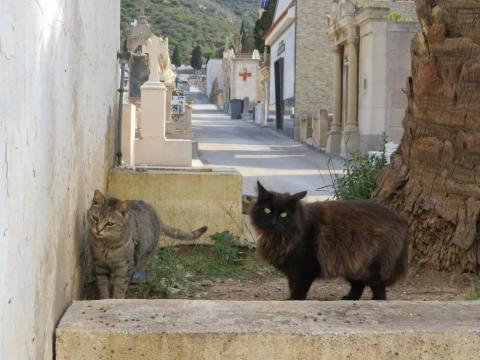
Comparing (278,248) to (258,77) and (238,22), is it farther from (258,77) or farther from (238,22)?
(238,22)

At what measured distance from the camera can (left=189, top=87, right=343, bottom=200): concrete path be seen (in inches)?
610

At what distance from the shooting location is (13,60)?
2115mm

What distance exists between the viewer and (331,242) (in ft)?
15.9

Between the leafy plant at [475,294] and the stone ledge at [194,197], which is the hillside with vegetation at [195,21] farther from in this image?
the leafy plant at [475,294]

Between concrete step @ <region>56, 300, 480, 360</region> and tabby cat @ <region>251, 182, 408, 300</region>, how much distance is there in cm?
163

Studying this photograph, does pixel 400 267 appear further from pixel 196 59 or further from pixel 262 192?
pixel 196 59

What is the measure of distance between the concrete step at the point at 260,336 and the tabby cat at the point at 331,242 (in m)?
1.63

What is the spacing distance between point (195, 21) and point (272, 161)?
369ft

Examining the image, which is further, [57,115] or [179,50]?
[179,50]

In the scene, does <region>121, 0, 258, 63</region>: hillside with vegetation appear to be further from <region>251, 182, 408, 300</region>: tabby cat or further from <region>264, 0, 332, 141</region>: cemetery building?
<region>251, 182, 408, 300</region>: tabby cat

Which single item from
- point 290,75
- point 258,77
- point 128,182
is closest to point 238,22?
point 258,77

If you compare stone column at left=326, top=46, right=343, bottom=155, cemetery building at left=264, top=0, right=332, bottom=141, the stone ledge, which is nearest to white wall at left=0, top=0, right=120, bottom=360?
the stone ledge

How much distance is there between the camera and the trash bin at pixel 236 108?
204ft

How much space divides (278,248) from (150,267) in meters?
1.16
